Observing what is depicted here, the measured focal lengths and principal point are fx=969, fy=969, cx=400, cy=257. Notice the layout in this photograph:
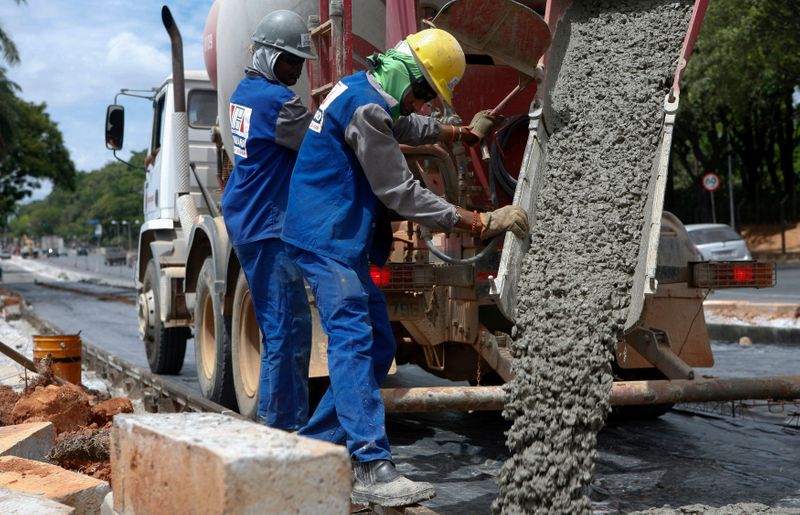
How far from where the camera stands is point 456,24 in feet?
17.2

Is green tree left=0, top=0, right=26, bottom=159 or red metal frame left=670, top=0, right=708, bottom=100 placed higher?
green tree left=0, top=0, right=26, bottom=159

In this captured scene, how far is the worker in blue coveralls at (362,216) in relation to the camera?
3750mm

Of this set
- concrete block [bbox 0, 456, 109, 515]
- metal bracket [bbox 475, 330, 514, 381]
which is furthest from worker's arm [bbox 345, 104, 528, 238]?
concrete block [bbox 0, 456, 109, 515]

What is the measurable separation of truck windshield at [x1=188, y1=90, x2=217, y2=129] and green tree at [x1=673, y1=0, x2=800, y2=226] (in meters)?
14.8

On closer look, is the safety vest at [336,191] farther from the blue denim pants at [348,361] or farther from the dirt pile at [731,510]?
the dirt pile at [731,510]

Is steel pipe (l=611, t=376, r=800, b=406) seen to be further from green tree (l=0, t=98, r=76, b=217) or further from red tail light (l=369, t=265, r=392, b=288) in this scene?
green tree (l=0, t=98, r=76, b=217)

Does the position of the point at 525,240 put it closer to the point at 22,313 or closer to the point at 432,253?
the point at 432,253

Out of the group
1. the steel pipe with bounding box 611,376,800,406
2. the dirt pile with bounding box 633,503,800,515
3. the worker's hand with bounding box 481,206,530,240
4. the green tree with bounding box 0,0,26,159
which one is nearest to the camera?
the dirt pile with bounding box 633,503,800,515

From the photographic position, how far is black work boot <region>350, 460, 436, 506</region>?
3.56 metres

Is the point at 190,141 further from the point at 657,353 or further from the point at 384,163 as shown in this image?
the point at 384,163

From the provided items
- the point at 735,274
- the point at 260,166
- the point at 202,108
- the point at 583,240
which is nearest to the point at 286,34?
the point at 260,166

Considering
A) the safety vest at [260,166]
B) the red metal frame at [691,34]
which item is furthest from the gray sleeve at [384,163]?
the red metal frame at [691,34]

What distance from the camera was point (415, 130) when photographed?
423 cm

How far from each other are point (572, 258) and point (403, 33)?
5.83 feet
